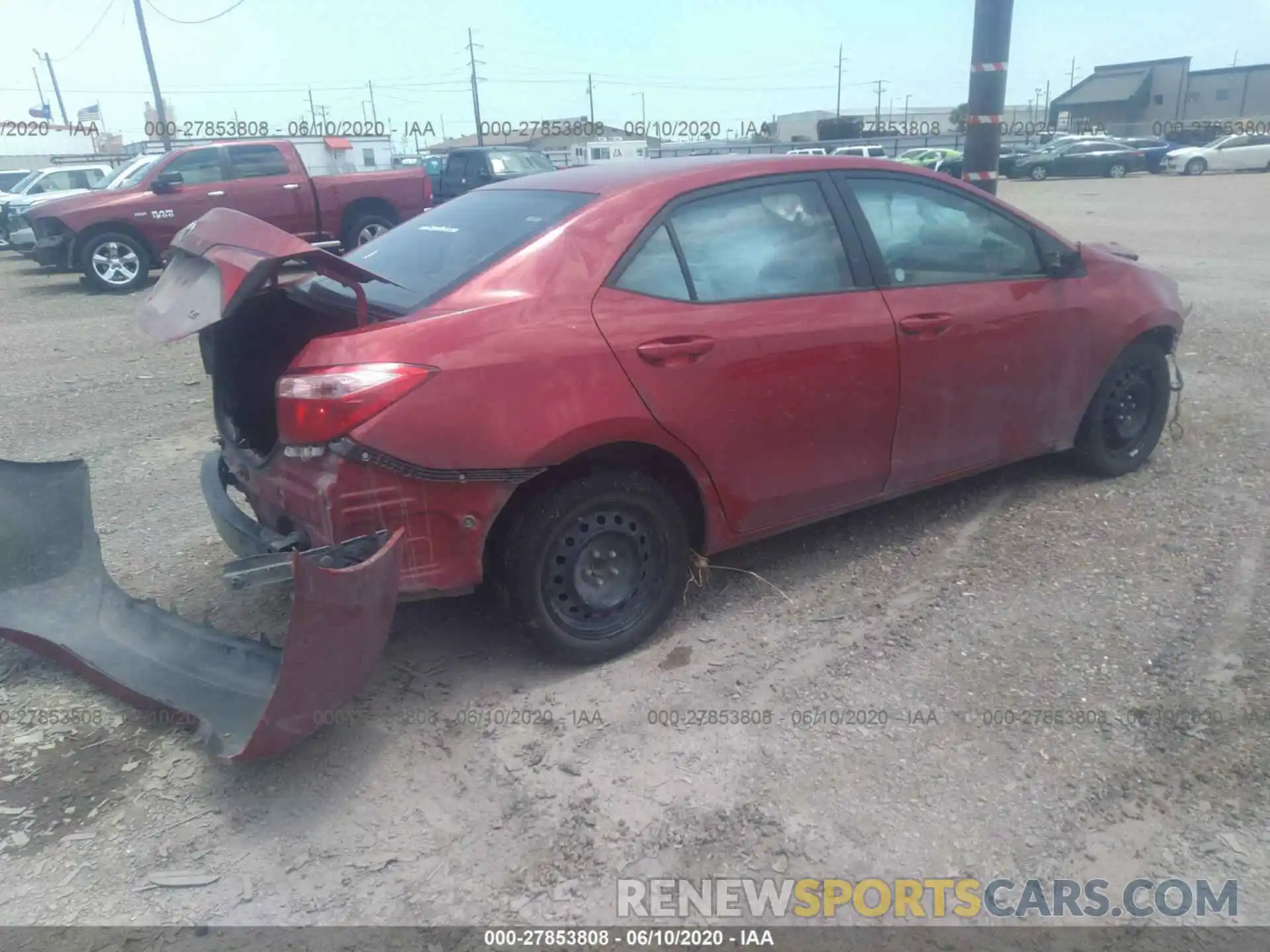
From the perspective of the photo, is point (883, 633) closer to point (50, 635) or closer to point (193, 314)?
point (193, 314)

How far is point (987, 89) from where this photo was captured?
9.26m

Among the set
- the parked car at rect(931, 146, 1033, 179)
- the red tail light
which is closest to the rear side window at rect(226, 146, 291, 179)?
the red tail light

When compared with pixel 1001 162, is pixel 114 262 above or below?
above

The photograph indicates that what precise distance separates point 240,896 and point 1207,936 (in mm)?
2367

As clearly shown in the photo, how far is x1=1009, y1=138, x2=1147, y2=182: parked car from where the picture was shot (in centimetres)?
3516

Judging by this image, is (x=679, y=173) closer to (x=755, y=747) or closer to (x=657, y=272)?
(x=657, y=272)

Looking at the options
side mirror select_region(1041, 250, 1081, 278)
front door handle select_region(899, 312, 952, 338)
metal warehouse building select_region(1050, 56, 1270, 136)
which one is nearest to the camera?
front door handle select_region(899, 312, 952, 338)

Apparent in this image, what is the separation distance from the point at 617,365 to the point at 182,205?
11.9 m

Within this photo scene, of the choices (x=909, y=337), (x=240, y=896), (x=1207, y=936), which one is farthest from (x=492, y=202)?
(x=1207, y=936)

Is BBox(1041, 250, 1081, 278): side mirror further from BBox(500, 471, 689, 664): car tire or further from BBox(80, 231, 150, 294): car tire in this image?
BBox(80, 231, 150, 294): car tire

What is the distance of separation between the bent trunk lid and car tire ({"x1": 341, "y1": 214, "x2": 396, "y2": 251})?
1138 centimetres

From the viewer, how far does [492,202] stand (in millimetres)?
3768

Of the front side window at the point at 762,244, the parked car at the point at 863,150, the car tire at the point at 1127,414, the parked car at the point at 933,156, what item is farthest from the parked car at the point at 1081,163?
the front side window at the point at 762,244

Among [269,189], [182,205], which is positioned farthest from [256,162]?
[182,205]
